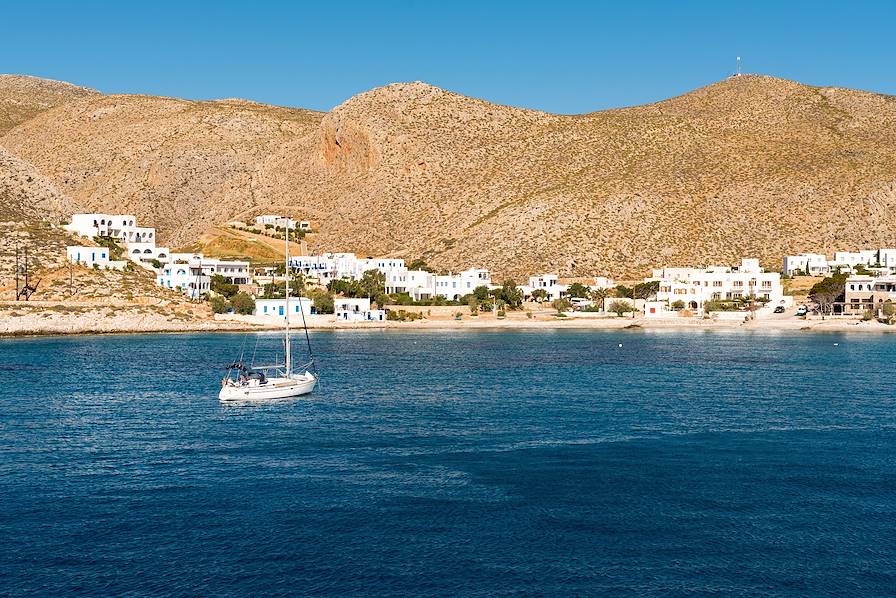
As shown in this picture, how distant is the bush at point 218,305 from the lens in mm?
110250

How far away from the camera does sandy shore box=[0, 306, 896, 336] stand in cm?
9781

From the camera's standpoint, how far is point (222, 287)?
119m

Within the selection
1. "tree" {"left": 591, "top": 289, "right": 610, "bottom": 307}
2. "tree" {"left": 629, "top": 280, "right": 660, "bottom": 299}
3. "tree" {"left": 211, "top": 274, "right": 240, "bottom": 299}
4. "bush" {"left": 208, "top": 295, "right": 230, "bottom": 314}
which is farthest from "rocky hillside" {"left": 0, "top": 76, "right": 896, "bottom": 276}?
"bush" {"left": 208, "top": 295, "right": 230, "bottom": 314}

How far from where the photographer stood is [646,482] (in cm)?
3569

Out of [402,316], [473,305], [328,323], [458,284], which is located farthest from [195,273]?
[473,305]

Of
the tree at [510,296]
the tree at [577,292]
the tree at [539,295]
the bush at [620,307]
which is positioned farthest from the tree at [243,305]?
the bush at [620,307]

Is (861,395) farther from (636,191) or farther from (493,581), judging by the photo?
(636,191)

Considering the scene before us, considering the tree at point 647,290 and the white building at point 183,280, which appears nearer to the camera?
the white building at point 183,280

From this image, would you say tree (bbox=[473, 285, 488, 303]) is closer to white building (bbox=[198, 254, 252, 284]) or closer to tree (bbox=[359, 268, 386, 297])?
tree (bbox=[359, 268, 386, 297])

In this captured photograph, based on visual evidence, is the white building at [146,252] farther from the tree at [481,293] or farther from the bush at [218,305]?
the tree at [481,293]

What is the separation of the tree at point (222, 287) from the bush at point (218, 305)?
5.84m

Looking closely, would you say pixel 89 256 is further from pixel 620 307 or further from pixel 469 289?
pixel 620 307

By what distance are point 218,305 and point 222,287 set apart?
8.55 m

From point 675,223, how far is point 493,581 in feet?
397
